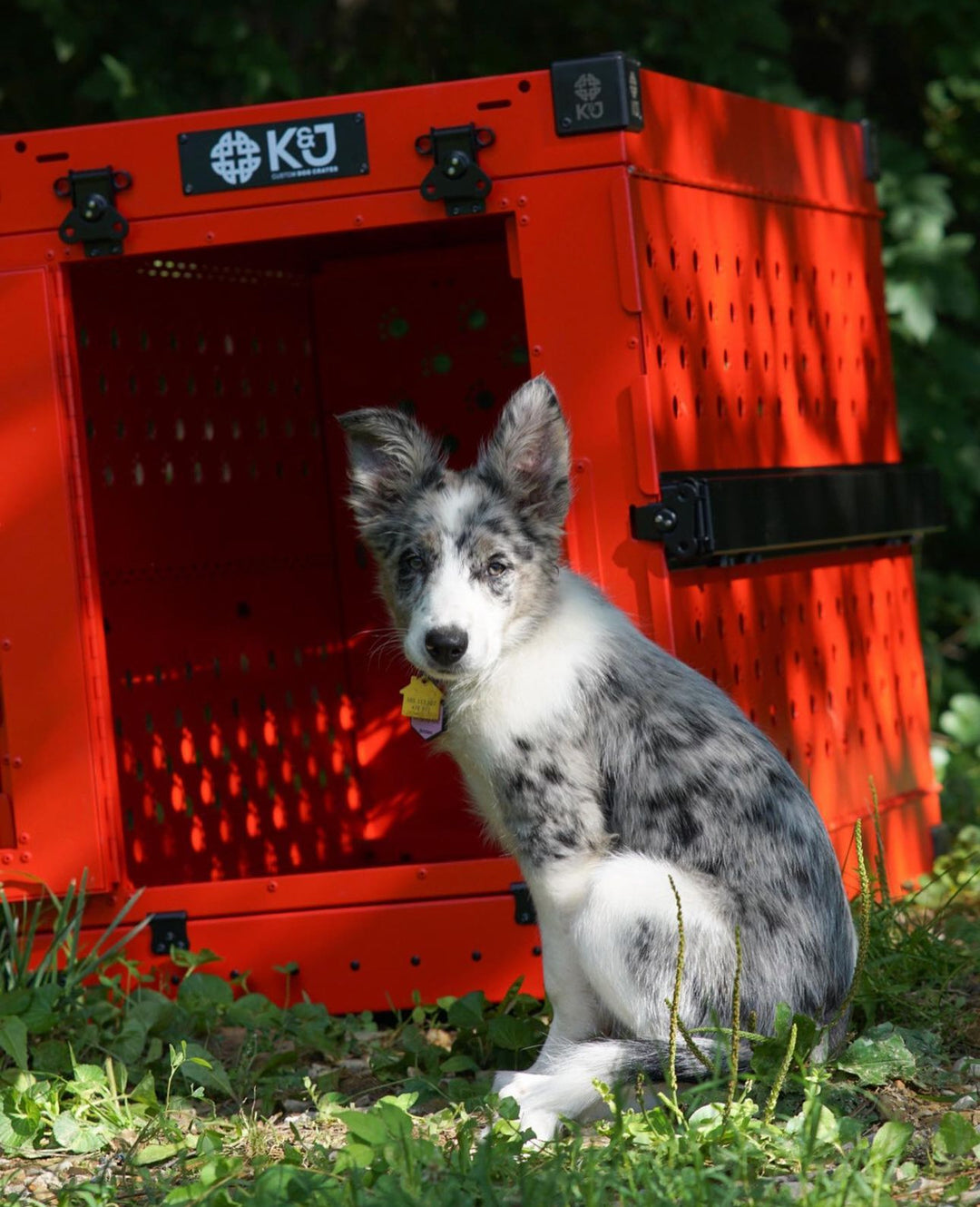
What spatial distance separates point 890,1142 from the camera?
3162 mm

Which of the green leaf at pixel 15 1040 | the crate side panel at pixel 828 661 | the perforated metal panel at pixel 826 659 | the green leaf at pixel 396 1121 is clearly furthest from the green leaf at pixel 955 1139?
the green leaf at pixel 15 1040

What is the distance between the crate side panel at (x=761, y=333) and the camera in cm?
458

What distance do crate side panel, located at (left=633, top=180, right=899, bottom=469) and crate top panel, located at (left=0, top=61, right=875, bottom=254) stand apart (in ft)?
0.86

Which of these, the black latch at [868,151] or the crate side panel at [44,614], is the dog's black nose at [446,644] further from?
the black latch at [868,151]

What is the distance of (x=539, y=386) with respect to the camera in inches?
151

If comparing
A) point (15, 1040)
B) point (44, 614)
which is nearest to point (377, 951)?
point (15, 1040)

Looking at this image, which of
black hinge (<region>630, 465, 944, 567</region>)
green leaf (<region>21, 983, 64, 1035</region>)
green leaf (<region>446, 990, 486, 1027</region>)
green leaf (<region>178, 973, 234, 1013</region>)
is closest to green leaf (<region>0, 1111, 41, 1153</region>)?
green leaf (<region>21, 983, 64, 1035</region>)

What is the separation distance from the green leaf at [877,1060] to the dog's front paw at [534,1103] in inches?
26.1

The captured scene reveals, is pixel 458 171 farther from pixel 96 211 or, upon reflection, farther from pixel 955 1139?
pixel 955 1139

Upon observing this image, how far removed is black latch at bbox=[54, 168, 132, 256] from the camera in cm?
452

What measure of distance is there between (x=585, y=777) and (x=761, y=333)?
2026mm

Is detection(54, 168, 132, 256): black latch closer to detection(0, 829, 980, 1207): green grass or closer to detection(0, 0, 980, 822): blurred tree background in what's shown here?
detection(0, 829, 980, 1207): green grass

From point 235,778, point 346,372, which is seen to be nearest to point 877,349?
point 346,372

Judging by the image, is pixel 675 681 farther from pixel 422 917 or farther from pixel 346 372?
pixel 346 372
